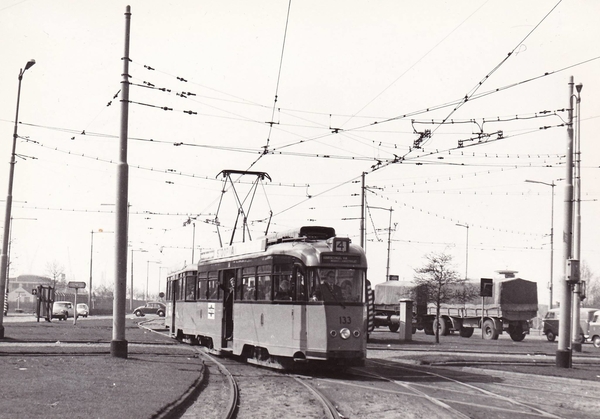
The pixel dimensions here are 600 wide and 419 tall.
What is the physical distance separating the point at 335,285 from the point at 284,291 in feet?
4.39

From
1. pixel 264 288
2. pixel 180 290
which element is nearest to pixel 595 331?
pixel 180 290

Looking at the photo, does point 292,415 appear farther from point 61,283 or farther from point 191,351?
point 61,283

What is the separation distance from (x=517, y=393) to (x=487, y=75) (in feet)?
23.0

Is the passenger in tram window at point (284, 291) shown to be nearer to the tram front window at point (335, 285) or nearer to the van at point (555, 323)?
the tram front window at point (335, 285)

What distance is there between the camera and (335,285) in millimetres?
16938

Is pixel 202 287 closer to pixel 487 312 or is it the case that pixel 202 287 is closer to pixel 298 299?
pixel 298 299

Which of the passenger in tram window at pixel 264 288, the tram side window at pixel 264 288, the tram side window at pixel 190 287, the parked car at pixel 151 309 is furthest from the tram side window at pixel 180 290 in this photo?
the parked car at pixel 151 309

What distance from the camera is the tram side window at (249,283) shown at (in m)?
19.2

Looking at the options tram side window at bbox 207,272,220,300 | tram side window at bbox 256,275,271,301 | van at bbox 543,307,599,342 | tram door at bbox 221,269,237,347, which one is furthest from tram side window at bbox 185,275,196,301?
van at bbox 543,307,599,342

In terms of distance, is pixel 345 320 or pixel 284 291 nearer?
pixel 345 320

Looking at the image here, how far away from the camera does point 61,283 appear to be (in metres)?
127

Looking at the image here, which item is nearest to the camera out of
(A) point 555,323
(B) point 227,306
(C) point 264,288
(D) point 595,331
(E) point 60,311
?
(C) point 264,288

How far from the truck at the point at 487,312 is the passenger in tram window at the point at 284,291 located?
2321 cm

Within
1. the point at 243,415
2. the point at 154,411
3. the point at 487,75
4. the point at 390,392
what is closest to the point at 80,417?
the point at 154,411
